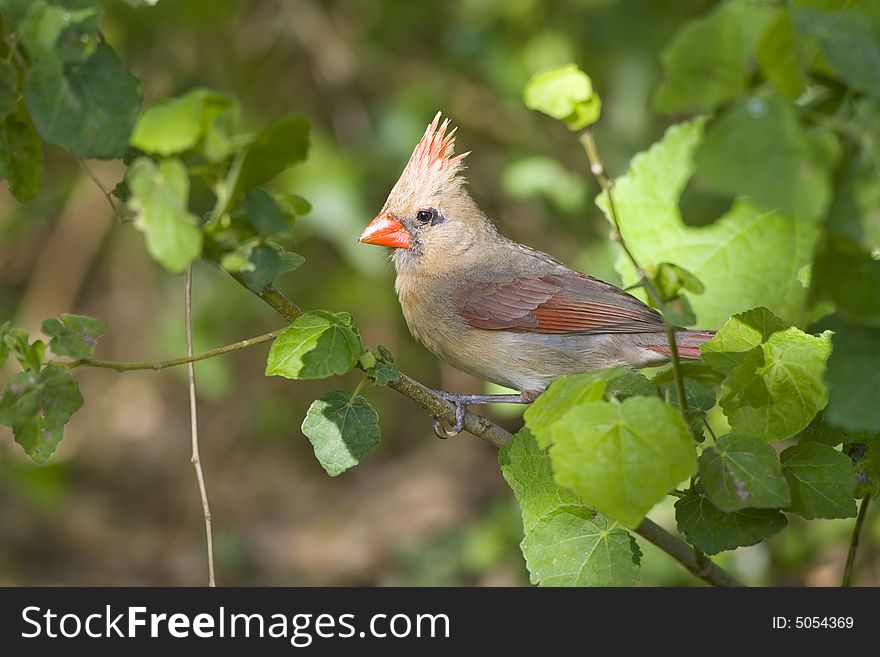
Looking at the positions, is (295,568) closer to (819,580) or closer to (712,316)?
(819,580)

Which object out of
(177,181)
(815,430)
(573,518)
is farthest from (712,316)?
(177,181)

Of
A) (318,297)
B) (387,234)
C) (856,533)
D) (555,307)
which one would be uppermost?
(318,297)

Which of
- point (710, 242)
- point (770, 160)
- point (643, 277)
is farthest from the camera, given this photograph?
point (710, 242)

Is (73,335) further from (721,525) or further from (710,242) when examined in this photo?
(710,242)

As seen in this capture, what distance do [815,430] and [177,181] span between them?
48.3 inches

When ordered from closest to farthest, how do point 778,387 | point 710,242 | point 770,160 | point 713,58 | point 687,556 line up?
point 770,160
point 713,58
point 778,387
point 687,556
point 710,242

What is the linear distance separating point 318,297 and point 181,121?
3859 millimetres

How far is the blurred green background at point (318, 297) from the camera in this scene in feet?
15.4

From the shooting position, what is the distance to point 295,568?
5.86 m

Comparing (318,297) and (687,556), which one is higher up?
(318,297)

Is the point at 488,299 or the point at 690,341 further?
the point at 488,299

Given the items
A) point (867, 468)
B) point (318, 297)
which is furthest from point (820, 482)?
point (318, 297)

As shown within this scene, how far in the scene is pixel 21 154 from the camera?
1.81 m

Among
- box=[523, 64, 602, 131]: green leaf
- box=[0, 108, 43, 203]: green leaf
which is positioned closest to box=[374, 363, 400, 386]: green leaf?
box=[523, 64, 602, 131]: green leaf
